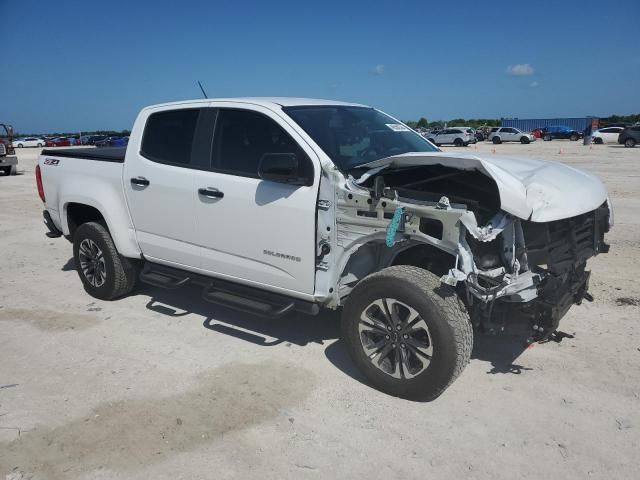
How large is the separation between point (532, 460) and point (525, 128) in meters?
76.2

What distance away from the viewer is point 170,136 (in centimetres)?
478

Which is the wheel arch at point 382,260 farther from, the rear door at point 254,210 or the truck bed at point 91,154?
the truck bed at point 91,154

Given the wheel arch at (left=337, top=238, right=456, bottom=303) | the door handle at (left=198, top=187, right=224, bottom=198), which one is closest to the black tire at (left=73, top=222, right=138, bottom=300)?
the door handle at (left=198, top=187, right=224, bottom=198)

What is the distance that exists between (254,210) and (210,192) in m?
0.49

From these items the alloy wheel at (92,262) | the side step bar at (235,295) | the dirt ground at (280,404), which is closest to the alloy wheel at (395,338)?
the dirt ground at (280,404)

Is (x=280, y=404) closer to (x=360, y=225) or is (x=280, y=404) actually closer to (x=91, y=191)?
(x=360, y=225)

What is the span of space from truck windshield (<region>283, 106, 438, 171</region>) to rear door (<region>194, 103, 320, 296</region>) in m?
0.21

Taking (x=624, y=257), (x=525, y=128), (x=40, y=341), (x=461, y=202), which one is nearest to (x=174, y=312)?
(x=40, y=341)

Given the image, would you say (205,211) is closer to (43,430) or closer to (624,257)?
(43,430)

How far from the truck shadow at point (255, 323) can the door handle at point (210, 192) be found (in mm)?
1237

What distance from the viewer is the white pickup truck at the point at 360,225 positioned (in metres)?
3.30

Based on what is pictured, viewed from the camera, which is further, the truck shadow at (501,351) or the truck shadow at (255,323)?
the truck shadow at (255,323)

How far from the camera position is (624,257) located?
21.5 ft

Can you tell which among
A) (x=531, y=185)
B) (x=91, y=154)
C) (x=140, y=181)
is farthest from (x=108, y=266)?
(x=531, y=185)
